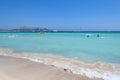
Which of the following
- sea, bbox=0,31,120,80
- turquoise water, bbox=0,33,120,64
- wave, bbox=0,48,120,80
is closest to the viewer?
wave, bbox=0,48,120,80

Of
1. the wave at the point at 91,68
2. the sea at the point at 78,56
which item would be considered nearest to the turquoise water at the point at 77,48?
the sea at the point at 78,56

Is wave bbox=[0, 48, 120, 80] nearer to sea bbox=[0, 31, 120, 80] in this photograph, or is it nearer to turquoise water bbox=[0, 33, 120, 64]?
sea bbox=[0, 31, 120, 80]

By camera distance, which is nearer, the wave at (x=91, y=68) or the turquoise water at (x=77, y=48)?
the wave at (x=91, y=68)

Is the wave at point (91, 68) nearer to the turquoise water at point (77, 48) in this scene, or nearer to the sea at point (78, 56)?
the sea at point (78, 56)

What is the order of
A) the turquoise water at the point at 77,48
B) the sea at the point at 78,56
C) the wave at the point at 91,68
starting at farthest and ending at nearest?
the turquoise water at the point at 77,48, the sea at the point at 78,56, the wave at the point at 91,68

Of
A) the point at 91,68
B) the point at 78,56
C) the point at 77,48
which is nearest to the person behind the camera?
the point at 91,68

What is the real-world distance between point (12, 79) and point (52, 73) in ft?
4.73

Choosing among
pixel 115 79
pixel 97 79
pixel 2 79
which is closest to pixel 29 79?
pixel 2 79

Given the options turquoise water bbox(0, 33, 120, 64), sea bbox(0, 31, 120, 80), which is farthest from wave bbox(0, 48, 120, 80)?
turquoise water bbox(0, 33, 120, 64)

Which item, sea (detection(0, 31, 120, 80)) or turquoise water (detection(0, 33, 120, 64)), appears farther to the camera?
turquoise water (detection(0, 33, 120, 64))

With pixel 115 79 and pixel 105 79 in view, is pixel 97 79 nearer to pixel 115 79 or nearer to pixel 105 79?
pixel 105 79

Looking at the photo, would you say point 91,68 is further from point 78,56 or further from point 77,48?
point 77,48

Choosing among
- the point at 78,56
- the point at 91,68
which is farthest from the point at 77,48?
the point at 91,68

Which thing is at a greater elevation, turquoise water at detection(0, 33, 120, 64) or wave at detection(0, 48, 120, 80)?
wave at detection(0, 48, 120, 80)
